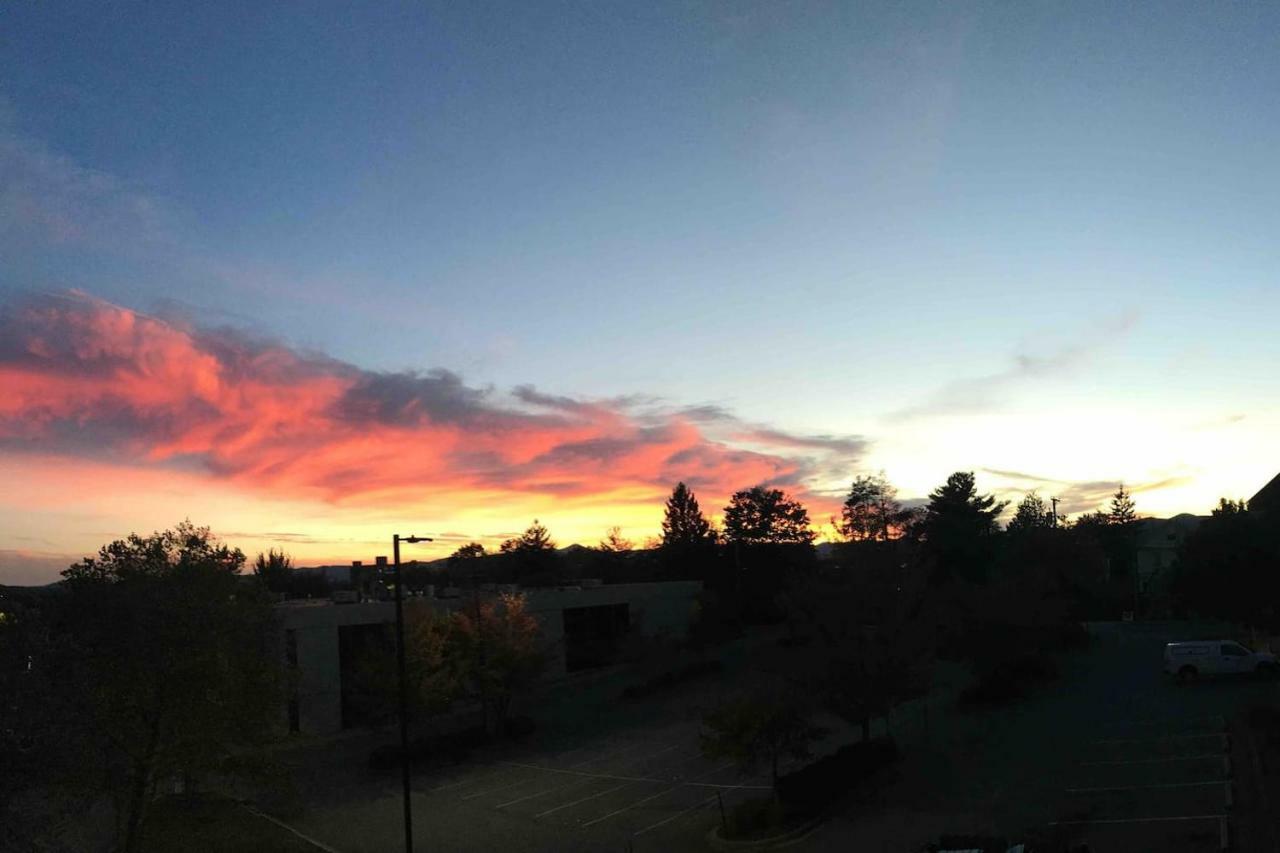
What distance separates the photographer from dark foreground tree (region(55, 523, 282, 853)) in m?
20.3

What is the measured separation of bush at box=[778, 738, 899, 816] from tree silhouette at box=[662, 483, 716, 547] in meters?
67.2

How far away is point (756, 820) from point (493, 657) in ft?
67.4

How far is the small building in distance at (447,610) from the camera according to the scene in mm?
42969

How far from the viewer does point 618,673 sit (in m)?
57.3

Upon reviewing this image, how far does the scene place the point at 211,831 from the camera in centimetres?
2628

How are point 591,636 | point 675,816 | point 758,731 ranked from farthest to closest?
point 591,636 < point 675,816 < point 758,731

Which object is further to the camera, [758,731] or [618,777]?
[618,777]

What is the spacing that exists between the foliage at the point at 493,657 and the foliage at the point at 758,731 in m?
18.5

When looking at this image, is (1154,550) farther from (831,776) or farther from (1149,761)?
(831,776)

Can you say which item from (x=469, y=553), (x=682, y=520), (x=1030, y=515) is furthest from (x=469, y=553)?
(x=1030, y=515)

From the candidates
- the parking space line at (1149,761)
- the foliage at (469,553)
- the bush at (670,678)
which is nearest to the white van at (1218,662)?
the parking space line at (1149,761)

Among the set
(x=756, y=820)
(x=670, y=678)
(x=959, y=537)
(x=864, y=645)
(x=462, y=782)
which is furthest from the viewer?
(x=959, y=537)

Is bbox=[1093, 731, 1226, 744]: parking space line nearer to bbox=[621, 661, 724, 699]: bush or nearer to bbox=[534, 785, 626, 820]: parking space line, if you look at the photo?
bbox=[534, 785, 626, 820]: parking space line

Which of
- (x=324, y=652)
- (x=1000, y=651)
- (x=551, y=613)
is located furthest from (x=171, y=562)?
(x=551, y=613)
